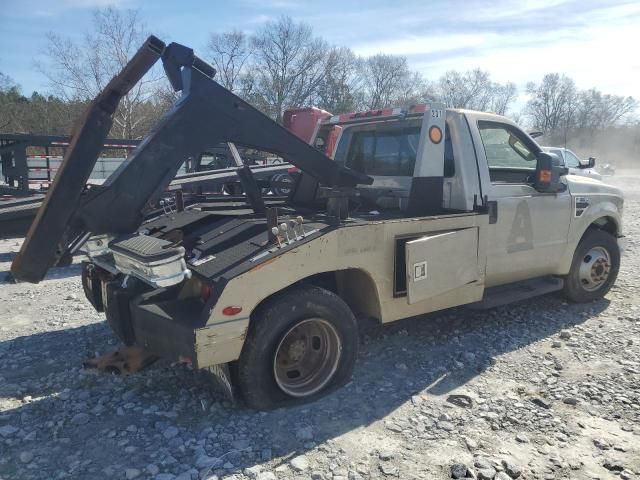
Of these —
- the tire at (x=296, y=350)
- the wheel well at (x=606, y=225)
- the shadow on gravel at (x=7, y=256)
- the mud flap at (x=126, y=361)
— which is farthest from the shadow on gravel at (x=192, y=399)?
the shadow on gravel at (x=7, y=256)

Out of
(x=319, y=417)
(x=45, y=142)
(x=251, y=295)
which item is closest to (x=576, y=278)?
(x=319, y=417)

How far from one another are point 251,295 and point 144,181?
1141 millimetres

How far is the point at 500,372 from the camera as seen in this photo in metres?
4.12

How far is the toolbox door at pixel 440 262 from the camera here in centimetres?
384

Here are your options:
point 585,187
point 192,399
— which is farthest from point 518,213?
point 192,399

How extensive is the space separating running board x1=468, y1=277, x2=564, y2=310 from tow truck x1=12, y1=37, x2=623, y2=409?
0.25ft

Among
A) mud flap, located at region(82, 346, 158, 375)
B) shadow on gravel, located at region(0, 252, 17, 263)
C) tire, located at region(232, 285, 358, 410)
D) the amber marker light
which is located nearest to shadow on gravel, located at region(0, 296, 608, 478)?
tire, located at region(232, 285, 358, 410)

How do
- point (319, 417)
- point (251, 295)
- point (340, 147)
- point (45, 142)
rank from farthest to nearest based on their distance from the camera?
point (45, 142)
point (340, 147)
point (319, 417)
point (251, 295)

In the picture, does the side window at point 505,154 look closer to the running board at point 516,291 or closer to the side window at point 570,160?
the running board at point 516,291

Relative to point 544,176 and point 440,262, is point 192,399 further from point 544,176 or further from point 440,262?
point 544,176

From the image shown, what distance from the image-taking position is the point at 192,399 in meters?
Result: 3.66

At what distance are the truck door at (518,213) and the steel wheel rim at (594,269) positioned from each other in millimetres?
600

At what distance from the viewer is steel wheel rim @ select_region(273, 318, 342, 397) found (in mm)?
3584

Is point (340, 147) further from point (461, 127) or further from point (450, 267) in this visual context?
point (450, 267)
